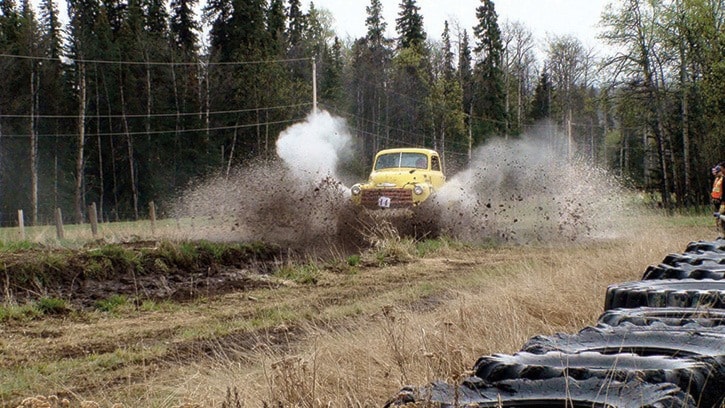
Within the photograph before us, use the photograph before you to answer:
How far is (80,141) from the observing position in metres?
45.9

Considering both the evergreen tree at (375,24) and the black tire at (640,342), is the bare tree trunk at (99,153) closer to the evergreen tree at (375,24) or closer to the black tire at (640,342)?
the evergreen tree at (375,24)

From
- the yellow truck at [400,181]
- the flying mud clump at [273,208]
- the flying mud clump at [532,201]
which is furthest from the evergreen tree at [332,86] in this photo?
the yellow truck at [400,181]

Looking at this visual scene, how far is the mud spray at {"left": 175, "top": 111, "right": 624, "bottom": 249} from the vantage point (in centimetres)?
1861

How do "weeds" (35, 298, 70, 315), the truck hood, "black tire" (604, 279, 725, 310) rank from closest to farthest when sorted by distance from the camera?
"black tire" (604, 279, 725, 310)
"weeds" (35, 298, 70, 315)
the truck hood

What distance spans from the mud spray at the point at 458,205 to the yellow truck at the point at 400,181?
0.45 m

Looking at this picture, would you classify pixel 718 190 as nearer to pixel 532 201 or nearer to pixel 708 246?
pixel 532 201

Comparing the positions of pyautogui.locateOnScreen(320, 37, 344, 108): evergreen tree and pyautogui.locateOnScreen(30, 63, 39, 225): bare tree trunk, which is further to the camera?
pyautogui.locateOnScreen(320, 37, 344, 108): evergreen tree

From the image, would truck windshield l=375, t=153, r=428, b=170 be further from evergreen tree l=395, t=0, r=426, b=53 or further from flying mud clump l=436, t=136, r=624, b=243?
evergreen tree l=395, t=0, r=426, b=53

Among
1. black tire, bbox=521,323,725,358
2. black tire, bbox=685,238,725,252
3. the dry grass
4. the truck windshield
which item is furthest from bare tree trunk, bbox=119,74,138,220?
black tire, bbox=521,323,725,358

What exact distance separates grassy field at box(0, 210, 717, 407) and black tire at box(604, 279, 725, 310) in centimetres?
72

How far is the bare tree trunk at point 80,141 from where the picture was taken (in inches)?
1752

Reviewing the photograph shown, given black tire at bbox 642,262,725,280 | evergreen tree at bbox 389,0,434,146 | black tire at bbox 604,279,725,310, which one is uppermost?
evergreen tree at bbox 389,0,434,146

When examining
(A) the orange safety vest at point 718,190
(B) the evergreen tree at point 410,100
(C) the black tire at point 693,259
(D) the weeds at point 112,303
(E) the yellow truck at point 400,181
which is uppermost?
(B) the evergreen tree at point 410,100

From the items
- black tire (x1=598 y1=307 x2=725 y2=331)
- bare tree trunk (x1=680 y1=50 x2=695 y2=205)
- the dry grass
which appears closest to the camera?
black tire (x1=598 y1=307 x2=725 y2=331)
